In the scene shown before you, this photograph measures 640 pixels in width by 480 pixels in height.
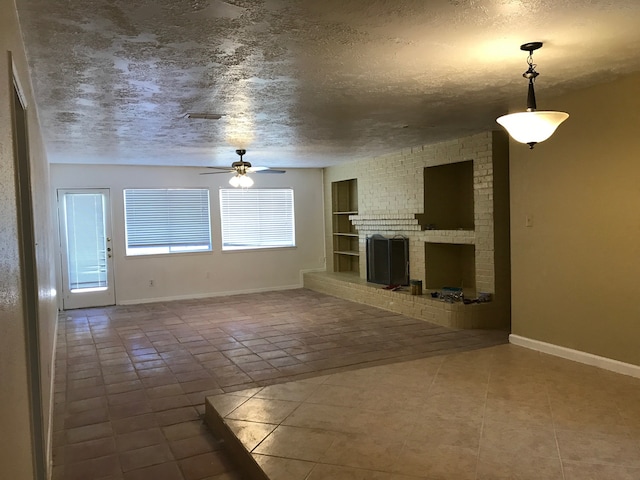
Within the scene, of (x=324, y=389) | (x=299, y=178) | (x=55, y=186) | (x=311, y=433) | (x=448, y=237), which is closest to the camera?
(x=311, y=433)

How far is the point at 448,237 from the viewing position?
646 centimetres

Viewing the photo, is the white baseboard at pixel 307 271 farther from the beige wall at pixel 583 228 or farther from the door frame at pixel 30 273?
the door frame at pixel 30 273

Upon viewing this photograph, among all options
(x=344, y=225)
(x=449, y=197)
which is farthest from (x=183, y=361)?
(x=344, y=225)

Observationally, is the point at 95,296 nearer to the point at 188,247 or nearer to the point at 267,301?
the point at 188,247

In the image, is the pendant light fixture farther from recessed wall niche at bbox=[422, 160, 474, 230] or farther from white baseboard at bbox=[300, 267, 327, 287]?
white baseboard at bbox=[300, 267, 327, 287]

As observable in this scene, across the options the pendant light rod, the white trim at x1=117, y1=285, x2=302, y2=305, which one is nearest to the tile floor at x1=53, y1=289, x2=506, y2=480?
the white trim at x1=117, y1=285, x2=302, y2=305

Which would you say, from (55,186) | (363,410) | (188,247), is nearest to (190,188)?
(188,247)

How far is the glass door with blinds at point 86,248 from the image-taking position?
786 cm

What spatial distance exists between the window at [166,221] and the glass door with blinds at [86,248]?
0.37 m

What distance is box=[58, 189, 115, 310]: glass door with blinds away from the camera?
25.8 feet

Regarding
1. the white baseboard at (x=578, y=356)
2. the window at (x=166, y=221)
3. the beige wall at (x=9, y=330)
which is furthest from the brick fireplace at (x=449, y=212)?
the beige wall at (x=9, y=330)

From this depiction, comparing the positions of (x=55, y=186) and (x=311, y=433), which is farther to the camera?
(x=55, y=186)

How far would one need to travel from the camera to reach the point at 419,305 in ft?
21.1

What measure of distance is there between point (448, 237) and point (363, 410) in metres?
3.69
